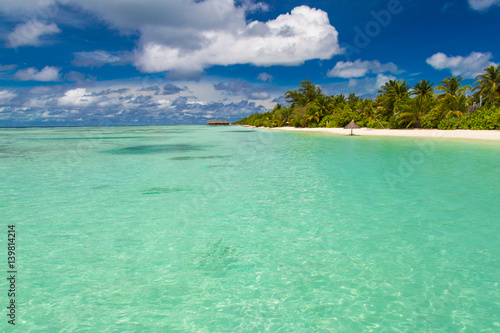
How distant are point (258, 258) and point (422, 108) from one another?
42.3 m

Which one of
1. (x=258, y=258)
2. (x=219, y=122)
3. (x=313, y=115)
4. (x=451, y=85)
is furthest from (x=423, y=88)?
(x=219, y=122)

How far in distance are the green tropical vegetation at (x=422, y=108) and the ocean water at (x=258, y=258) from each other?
99.2 feet

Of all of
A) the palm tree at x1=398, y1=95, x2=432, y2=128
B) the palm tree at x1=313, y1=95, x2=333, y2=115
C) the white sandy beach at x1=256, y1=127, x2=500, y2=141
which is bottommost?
the white sandy beach at x1=256, y1=127, x2=500, y2=141

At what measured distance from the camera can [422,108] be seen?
39250mm

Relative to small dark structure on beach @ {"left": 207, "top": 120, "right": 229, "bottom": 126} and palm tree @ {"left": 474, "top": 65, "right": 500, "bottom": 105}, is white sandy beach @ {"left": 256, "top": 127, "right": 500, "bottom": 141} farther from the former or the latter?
small dark structure on beach @ {"left": 207, "top": 120, "right": 229, "bottom": 126}

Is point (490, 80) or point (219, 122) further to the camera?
point (219, 122)

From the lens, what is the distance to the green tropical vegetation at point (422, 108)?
33.9 m

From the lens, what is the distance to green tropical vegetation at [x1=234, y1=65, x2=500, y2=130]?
33.9 meters

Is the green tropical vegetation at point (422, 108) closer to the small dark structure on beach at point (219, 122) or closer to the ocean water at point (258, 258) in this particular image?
the ocean water at point (258, 258)

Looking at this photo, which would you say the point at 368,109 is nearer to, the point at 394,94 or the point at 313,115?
the point at 394,94

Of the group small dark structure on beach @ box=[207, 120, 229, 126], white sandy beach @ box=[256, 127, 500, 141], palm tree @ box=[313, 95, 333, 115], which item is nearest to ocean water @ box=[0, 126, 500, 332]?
white sandy beach @ box=[256, 127, 500, 141]

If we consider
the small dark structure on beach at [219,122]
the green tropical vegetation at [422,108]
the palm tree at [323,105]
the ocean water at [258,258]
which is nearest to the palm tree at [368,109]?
the green tropical vegetation at [422,108]

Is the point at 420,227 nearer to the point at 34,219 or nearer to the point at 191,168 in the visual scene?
the point at 34,219

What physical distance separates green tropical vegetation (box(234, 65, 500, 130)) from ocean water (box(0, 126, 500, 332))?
30230 mm
